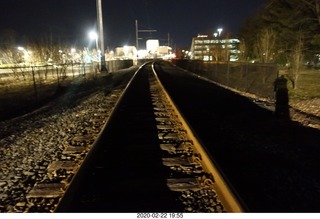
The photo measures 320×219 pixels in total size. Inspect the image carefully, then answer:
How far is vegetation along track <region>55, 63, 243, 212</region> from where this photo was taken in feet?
15.2

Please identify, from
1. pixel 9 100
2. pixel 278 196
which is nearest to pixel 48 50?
pixel 9 100

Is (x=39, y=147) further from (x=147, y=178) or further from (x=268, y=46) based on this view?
(x=268, y=46)

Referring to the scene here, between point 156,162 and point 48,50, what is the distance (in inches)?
1921

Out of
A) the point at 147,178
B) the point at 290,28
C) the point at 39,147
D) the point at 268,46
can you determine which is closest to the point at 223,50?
the point at 268,46

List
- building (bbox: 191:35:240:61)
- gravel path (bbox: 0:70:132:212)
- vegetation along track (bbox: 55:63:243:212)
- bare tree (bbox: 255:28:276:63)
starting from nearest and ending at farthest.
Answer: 1. vegetation along track (bbox: 55:63:243:212)
2. gravel path (bbox: 0:70:132:212)
3. bare tree (bbox: 255:28:276:63)
4. building (bbox: 191:35:240:61)

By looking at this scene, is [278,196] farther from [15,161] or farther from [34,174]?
[15,161]

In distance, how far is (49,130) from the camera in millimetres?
10078

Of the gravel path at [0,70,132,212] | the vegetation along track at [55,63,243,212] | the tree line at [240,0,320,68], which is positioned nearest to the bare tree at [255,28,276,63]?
the tree line at [240,0,320,68]

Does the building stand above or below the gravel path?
above

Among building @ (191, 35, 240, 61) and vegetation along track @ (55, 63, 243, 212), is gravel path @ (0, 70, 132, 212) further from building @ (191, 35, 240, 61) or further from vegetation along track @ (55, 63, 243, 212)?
building @ (191, 35, 240, 61)

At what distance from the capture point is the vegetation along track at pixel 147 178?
15.2 feet

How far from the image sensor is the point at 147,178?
554cm

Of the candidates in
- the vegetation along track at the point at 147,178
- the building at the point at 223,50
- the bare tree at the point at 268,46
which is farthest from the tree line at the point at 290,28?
the vegetation along track at the point at 147,178

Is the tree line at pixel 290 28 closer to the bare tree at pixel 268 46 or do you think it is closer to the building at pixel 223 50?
the bare tree at pixel 268 46
